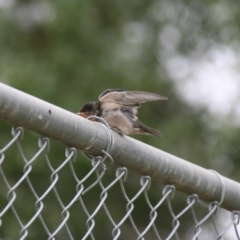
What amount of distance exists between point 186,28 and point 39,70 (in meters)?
4.48

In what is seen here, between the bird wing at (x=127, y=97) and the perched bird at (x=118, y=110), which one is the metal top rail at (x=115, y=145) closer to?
the bird wing at (x=127, y=97)

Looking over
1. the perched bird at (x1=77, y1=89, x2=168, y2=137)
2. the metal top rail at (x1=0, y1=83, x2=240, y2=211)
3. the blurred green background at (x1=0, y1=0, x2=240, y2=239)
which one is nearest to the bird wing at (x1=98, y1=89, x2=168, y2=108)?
the perched bird at (x1=77, y1=89, x2=168, y2=137)

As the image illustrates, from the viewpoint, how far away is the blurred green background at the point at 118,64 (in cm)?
1227

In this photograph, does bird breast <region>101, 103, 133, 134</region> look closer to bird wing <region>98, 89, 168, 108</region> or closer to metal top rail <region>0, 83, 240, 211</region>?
bird wing <region>98, 89, 168, 108</region>

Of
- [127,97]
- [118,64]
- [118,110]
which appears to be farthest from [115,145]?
[118,64]

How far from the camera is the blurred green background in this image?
12.3 meters

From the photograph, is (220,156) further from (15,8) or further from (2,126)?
(15,8)

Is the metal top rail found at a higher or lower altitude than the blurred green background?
lower

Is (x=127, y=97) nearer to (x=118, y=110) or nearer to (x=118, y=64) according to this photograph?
(x=118, y=110)

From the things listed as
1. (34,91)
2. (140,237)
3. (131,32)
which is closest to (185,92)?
(131,32)

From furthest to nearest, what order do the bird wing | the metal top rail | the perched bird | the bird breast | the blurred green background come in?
1. the blurred green background
2. the bird breast
3. the perched bird
4. the bird wing
5. the metal top rail

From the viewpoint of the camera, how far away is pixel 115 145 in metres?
2.77

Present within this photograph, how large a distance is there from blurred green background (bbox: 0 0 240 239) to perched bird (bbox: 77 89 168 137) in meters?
6.54

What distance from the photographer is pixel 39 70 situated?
13617mm
